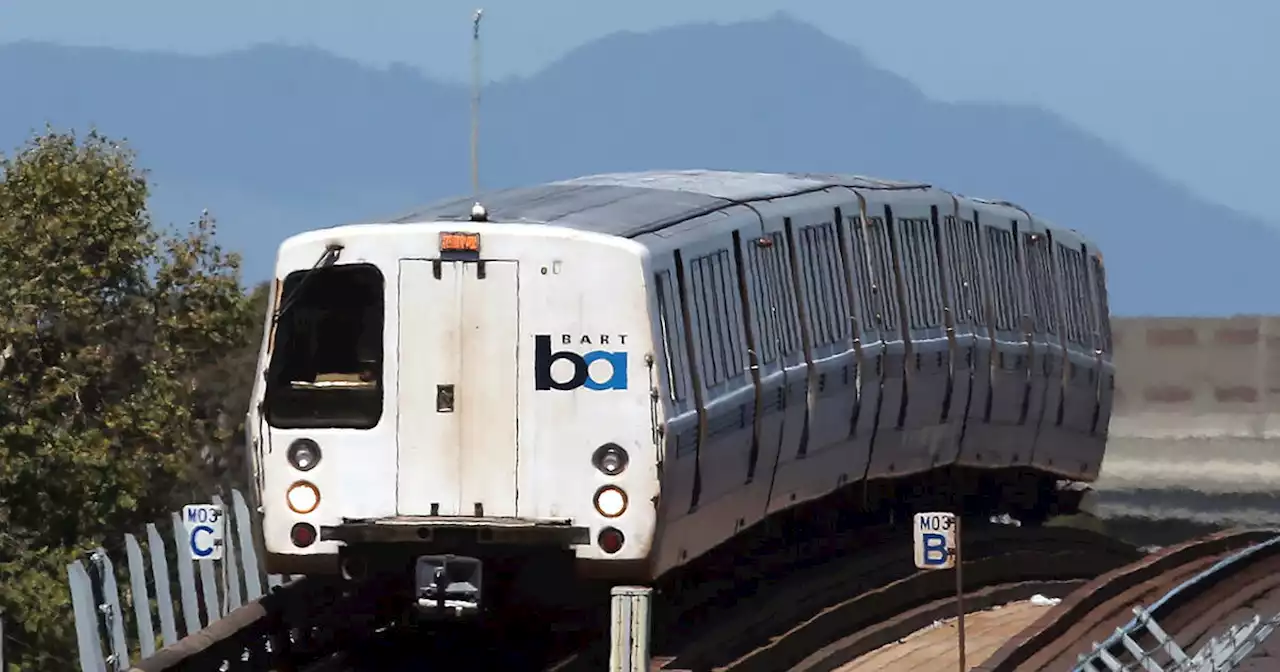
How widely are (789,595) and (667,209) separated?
3.47 m

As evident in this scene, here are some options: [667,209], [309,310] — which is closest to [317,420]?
[309,310]

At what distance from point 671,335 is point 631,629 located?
2432 millimetres

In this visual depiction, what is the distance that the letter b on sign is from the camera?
1881 cm

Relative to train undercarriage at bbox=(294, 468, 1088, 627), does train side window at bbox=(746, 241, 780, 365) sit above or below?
above

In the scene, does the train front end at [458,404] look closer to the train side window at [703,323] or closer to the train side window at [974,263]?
the train side window at [703,323]

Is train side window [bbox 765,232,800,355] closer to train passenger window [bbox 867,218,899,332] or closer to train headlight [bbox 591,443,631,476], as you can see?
train passenger window [bbox 867,218,899,332]

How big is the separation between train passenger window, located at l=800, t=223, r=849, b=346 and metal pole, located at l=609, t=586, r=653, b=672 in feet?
18.6

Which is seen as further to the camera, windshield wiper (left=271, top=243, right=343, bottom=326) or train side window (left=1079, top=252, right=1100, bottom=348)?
train side window (left=1079, top=252, right=1100, bottom=348)

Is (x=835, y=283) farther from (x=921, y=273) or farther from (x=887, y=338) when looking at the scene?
(x=921, y=273)

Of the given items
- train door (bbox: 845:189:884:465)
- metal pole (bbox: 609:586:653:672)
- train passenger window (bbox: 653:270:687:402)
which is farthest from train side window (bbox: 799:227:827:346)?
metal pole (bbox: 609:586:653:672)

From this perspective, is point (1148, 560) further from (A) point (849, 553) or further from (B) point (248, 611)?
(B) point (248, 611)

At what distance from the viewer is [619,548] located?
17.7m

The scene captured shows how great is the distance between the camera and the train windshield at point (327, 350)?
703 inches

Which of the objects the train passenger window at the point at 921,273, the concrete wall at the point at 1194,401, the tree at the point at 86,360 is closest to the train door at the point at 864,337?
the train passenger window at the point at 921,273
